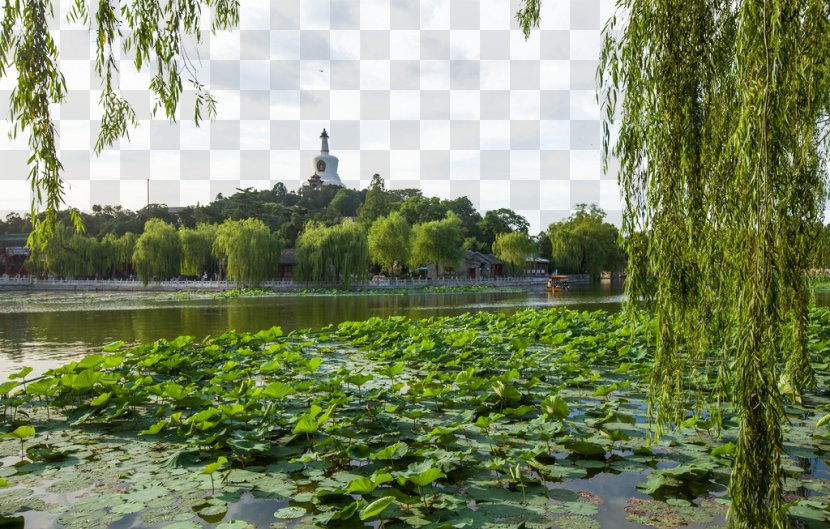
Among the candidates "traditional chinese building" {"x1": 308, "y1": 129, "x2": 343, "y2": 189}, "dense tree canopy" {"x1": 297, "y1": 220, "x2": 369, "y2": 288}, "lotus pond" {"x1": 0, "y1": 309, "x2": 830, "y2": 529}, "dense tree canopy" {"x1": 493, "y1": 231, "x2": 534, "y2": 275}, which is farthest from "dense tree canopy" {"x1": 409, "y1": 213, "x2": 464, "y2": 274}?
"traditional chinese building" {"x1": 308, "y1": 129, "x2": 343, "y2": 189}

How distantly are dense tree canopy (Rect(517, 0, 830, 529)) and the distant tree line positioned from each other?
2073 centimetres

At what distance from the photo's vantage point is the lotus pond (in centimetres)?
242

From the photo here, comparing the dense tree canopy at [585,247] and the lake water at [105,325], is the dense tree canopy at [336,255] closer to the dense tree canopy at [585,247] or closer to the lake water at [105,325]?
the lake water at [105,325]

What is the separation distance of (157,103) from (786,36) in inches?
131

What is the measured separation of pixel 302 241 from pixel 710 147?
93.6ft

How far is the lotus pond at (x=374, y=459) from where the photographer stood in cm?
242

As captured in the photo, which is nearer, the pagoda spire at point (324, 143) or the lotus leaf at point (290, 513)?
the lotus leaf at point (290, 513)

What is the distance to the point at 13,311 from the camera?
1738 cm

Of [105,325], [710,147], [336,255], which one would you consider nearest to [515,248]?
[336,255]

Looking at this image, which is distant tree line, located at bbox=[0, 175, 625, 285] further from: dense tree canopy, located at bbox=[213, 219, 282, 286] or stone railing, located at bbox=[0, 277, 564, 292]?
stone railing, located at bbox=[0, 277, 564, 292]

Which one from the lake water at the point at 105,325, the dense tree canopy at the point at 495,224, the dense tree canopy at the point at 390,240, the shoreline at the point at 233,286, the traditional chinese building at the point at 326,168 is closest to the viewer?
the lake water at the point at 105,325

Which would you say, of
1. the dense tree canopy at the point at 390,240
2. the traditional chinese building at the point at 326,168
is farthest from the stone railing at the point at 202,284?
the traditional chinese building at the point at 326,168

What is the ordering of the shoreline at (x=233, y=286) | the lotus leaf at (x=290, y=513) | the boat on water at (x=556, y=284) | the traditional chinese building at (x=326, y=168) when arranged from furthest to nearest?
the traditional chinese building at (x=326, y=168) → the shoreline at (x=233, y=286) → the boat on water at (x=556, y=284) → the lotus leaf at (x=290, y=513)

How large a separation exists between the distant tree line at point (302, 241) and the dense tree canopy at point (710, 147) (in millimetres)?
20732
